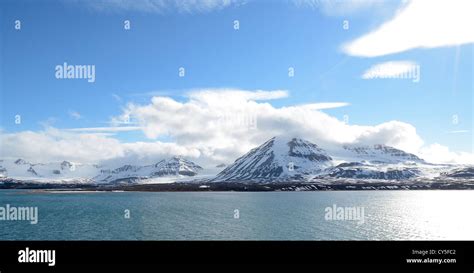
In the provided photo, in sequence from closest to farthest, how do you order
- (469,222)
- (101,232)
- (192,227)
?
(101,232), (192,227), (469,222)
